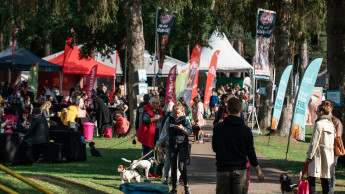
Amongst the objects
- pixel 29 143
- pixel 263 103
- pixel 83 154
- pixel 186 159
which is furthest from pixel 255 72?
pixel 186 159

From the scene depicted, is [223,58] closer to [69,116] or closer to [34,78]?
[34,78]

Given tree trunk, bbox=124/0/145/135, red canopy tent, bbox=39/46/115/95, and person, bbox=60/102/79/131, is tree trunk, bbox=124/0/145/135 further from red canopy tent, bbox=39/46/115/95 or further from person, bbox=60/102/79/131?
red canopy tent, bbox=39/46/115/95

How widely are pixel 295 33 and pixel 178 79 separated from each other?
10790 millimetres

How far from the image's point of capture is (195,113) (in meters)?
23.5

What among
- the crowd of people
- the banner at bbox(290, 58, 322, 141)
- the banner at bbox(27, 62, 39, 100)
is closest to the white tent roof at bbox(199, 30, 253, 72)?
the banner at bbox(27, 62, 39, 100)

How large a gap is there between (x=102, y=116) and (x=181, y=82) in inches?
159

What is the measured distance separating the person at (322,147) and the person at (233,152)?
286 centimetres

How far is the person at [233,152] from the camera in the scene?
6.93 metres

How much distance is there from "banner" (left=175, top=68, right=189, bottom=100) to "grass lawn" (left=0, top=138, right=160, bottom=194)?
261 cm

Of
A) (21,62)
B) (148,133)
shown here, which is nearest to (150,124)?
(148,133)

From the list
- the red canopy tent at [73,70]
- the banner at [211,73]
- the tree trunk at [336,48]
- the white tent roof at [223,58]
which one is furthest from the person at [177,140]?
the white tent roof at [223,58]

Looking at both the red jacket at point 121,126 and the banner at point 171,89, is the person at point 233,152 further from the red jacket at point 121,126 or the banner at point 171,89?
the red jacket at point 121,126

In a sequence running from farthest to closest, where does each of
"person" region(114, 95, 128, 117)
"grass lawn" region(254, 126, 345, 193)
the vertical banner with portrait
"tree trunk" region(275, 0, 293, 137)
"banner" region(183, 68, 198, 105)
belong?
"person" region(114, 95, 128, 117), "tree trunk" region(275, 0, 293, 137), "banner" region(183, 68, 198, 105), the vertical banner with portrait, "grass lawn" region(254, 126, 345, 193)

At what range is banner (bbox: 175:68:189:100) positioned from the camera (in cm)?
2209
